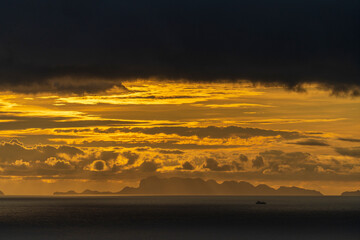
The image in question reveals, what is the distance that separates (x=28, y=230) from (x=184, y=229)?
38.8 m

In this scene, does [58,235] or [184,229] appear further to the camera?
[184,229]

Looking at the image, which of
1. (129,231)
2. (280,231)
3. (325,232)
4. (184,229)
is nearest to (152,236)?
(129,231)

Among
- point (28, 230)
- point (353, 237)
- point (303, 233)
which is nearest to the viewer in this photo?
point (353, 237)

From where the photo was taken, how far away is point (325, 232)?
136m

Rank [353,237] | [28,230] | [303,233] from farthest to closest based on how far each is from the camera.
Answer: [28,230] → [303,233] → [353,237]

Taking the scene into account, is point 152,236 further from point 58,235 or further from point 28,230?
point 28,230

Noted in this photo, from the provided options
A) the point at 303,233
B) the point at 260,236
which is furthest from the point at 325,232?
the point at 260,236

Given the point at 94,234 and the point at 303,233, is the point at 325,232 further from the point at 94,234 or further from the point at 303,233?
the point at 94,234

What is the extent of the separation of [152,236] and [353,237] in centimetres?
4271

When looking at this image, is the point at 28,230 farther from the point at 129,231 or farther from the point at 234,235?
the point at 234,235

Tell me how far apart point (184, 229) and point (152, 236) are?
22.0 m

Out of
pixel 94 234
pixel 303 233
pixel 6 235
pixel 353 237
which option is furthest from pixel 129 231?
pixel 353 237

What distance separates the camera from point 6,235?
131 meters

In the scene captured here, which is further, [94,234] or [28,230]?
[28,230]
